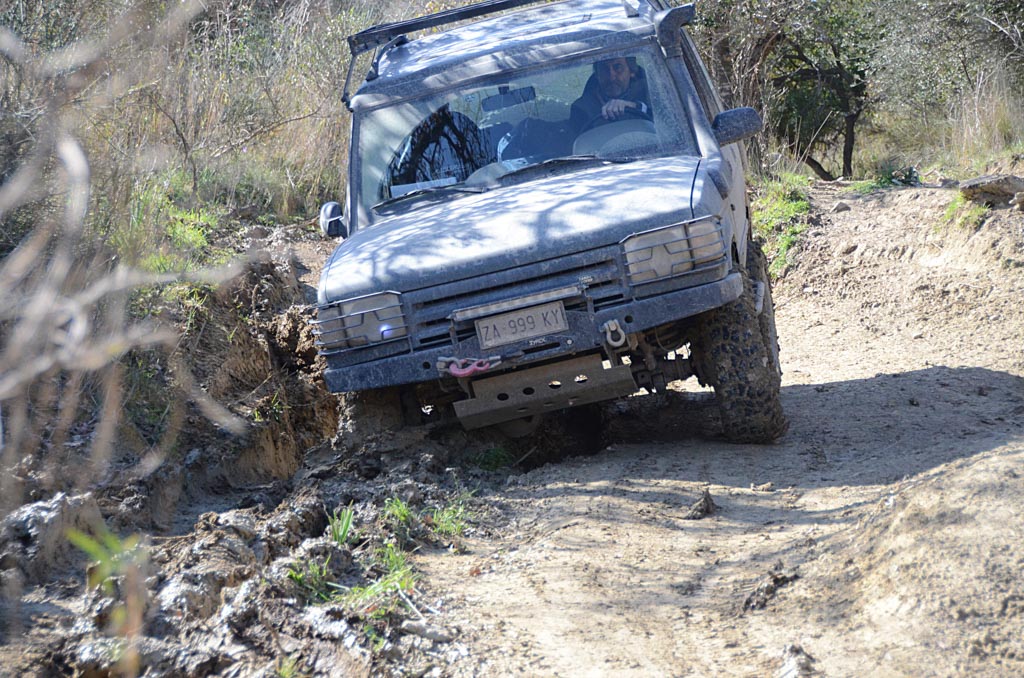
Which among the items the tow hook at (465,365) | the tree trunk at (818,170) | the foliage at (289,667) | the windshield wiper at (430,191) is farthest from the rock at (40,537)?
the tree trunk at (818,170)

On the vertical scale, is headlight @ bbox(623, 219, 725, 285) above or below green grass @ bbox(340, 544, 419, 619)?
above

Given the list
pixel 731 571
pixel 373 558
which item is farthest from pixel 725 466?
pixel 373 558

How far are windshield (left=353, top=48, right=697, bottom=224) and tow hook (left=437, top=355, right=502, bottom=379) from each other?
1.27 m

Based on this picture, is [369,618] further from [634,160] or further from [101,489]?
[634,160]

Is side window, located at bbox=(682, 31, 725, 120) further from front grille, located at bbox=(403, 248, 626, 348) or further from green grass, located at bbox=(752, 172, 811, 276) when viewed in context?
green grass, located at bbox=(752, 172, 811, 276)

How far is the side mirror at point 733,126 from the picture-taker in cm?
566

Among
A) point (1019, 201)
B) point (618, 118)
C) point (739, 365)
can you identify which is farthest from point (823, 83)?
point (739, 365)

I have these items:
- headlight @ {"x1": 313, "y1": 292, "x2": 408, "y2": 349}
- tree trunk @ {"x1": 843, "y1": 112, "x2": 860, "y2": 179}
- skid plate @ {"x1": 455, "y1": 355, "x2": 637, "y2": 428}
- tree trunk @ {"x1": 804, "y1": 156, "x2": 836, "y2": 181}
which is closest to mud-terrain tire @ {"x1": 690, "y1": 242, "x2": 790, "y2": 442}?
skid plate @ {"x1": 455, "y1": 355, "x2": 637, "y2": 428}

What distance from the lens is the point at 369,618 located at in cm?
338

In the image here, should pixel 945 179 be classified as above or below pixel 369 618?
below

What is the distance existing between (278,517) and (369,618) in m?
1.08

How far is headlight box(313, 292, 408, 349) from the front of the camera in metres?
4.92

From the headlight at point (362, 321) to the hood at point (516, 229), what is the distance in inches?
2.0

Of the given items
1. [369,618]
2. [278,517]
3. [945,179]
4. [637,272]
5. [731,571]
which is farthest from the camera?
[945,179]
